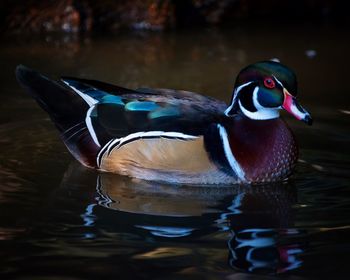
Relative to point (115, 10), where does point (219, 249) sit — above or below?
below

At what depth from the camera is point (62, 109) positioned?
5.42 m

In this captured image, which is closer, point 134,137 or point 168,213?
point 168,213

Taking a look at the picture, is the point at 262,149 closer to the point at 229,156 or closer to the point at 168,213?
the point at 229,156

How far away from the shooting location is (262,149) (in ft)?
16.4

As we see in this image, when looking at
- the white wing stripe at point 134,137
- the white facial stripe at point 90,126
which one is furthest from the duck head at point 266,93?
the white facial stripe at point 90,126

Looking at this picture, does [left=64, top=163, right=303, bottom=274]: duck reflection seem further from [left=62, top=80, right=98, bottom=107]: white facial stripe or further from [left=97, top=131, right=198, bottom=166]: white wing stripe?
[left=62, top=80, right=98, bottom=107]: white facial stripe

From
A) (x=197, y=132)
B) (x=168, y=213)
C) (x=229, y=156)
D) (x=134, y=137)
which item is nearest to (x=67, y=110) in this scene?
(x=134, y=137)

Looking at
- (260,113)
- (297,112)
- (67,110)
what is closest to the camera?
(297,112)

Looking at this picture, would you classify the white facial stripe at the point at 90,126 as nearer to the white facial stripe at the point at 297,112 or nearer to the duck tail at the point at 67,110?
the duck tail at the point at 67,110

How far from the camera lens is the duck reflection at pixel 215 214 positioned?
13.0ft

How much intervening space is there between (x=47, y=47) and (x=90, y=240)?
205 inches

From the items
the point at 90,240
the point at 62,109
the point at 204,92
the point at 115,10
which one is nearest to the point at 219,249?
the point at 90,240

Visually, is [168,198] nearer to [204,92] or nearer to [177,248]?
[177,248]

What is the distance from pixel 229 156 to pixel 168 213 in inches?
24.1
